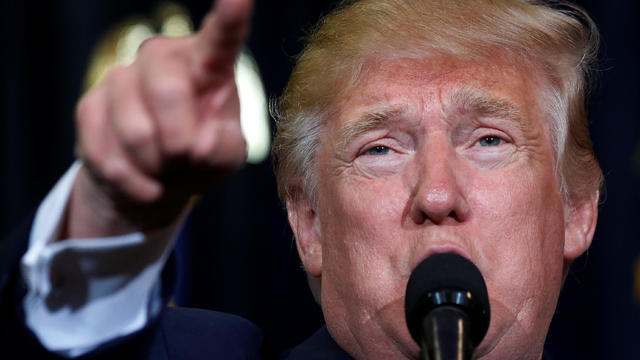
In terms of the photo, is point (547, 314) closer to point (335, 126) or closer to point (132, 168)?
point (335, 126)

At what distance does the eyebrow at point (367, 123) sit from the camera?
5.02ft

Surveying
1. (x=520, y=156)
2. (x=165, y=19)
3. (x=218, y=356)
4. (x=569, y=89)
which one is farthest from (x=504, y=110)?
(x=165, y=19)

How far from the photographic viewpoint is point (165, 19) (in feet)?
12.6

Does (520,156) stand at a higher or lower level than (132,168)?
lower

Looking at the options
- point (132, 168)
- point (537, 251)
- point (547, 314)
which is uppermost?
point (132, 168)

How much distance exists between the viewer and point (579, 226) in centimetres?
167

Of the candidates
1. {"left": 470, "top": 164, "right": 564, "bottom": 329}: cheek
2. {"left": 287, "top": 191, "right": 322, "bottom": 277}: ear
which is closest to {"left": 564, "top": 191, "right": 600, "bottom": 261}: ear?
{"left": 470, "top": 164, "right": 564, "bottom": 329}: cheek

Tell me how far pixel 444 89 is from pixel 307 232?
1.23ft

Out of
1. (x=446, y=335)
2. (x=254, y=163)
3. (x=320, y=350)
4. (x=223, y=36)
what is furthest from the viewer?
(x=254, y=163)

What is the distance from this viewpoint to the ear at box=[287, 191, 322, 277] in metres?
1.64

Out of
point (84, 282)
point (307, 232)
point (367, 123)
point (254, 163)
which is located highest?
point (84, 282)

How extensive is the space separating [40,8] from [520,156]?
2.72m

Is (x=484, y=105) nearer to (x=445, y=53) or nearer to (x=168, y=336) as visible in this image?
(x=445, y=53)

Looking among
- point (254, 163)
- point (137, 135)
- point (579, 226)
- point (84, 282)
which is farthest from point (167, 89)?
point (254, 163)
